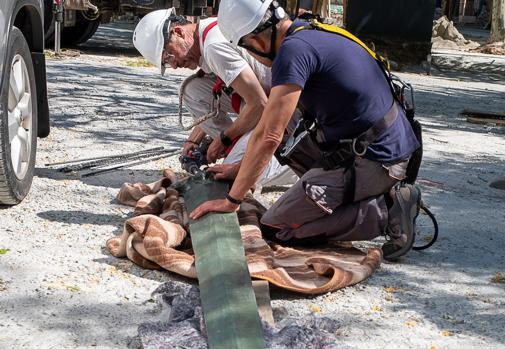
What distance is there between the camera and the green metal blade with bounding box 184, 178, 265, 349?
3.30 m

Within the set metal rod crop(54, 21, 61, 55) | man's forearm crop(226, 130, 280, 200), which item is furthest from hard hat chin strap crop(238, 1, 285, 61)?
metal rod crop(54, 21, 61, 55)

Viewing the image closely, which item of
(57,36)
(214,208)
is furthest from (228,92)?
(57,36)

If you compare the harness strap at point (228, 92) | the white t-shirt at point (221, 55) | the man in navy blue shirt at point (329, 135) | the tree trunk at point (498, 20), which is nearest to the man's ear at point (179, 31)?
the white t-shirt at point (221, 55)

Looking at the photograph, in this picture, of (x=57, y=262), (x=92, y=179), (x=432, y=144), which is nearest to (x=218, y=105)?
(x=92, y=179)

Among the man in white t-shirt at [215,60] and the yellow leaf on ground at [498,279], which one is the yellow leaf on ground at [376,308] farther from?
the man in white t-shirt at [215,60]

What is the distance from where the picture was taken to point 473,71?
1841 cm

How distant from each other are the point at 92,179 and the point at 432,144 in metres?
3.74

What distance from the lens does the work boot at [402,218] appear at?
4664 millimetres

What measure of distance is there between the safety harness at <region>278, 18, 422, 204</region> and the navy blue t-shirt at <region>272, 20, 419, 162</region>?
0.03 meters

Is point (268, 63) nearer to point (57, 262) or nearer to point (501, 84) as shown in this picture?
point (57, 262)

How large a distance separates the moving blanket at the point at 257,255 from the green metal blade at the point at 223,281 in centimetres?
10

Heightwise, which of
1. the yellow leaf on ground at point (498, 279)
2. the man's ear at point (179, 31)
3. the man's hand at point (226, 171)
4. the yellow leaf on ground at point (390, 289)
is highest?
the man's ear at point (179, 31)

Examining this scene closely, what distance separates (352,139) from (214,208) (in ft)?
2.55

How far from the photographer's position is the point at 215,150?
568 cm
